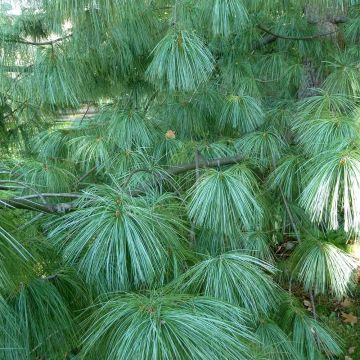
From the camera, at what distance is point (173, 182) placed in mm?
1187

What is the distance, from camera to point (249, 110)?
147 cm

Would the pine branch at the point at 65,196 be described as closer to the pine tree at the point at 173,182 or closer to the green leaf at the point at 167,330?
the pine tree at the point at 173,182

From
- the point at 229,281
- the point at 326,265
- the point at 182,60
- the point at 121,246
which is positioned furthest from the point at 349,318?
the point at 121,246

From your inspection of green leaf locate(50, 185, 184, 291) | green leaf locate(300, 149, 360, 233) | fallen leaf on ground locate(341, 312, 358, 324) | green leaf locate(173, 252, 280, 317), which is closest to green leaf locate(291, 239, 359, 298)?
green leaf locate(300, 149, 360, 233)

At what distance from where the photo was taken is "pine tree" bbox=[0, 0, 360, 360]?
0.65 meters

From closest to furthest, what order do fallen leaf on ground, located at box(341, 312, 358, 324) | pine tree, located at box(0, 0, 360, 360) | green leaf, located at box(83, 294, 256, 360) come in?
green leaf, located at box(83, 294, 256, 360)
pine tree, located at box(0, 0, 360, 360)
fallen leaf on ground, located at box(341, 312, 358, 324)

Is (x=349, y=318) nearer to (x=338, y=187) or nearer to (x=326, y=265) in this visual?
(x=326, y=265)

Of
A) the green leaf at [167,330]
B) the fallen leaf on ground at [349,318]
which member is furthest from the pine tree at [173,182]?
the fallen leaf on ground at [349,318]

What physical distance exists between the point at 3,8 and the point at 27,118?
19.5 inches

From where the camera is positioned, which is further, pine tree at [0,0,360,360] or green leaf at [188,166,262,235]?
green leaf at [188,166,262,235]

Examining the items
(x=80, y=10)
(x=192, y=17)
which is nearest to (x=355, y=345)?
(x=192, y=17)

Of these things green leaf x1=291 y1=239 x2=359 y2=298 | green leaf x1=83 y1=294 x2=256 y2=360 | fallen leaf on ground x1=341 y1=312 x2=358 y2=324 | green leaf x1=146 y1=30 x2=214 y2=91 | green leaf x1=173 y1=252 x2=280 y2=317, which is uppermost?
green leaf x1=146 y1=30 x2=214 y2=91

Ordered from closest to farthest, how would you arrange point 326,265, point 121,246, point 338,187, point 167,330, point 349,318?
point 167,330 → point 121,246 → point 338,187 → point 326,265 → point 349,318

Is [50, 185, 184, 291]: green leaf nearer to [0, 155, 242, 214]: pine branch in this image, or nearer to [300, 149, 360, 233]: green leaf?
[0, 155, 242, 214]: pine branch
